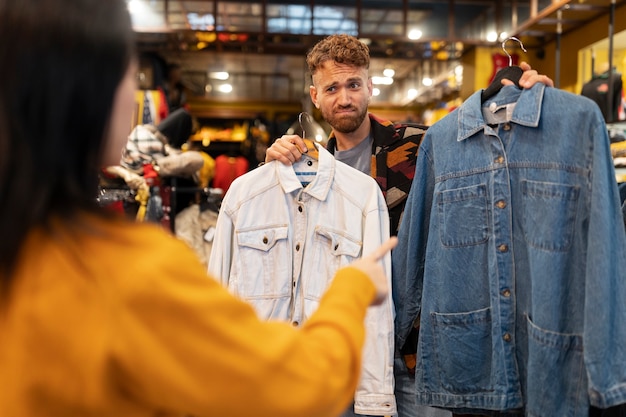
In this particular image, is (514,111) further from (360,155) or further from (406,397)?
(406,397)

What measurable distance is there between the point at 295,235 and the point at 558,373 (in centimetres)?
93

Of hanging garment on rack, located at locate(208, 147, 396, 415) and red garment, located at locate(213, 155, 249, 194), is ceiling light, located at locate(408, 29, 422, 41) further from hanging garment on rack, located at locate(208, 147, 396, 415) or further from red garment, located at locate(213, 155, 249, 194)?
hanging garment on rack, located at locate(208, 147, 396, 415)

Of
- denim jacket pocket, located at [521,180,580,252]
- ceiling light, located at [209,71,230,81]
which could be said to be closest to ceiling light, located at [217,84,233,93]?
ceiling light, located at [209,71,230,81]

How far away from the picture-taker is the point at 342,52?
2.33m

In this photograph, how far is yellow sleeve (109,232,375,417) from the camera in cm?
75

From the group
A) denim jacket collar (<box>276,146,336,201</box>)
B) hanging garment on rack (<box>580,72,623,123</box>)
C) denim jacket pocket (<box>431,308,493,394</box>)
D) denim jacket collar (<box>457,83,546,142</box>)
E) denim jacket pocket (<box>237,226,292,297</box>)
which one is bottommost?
denim jacket pocket (<box>431,308,493,394</box>)

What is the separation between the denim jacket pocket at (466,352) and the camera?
1836 millimetres

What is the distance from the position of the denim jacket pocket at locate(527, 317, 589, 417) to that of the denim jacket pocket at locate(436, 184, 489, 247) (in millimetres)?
357

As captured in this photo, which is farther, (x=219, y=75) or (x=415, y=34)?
(x=219, y=75)

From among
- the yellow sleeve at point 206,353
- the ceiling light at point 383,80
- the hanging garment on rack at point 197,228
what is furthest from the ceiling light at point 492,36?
the yellow sleeve at point 206,353

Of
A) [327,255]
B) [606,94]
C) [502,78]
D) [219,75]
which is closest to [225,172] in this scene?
[606,94]

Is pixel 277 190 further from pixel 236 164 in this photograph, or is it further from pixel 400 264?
pixel 236 164

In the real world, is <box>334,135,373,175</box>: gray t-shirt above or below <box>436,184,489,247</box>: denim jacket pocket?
above

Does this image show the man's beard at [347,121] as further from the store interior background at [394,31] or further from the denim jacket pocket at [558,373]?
the store interior background at [394,31]
